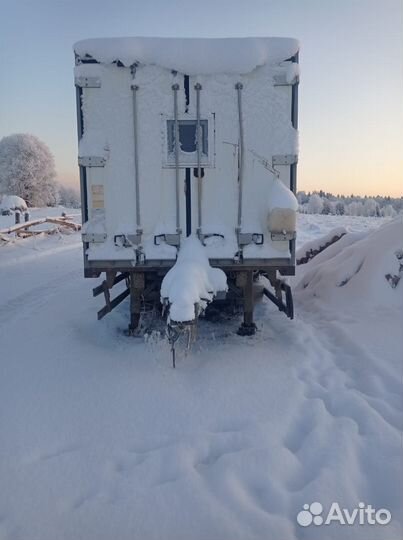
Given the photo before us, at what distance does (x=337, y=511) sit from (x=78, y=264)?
1205 cm

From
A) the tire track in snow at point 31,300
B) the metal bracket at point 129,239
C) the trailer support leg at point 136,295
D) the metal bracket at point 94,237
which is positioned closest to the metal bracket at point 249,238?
the metal bracket at point 129,239

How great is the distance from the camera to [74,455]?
3.39 m

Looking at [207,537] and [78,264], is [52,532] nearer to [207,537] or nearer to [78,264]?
[207,537]

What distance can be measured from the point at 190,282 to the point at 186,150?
78.3 inches

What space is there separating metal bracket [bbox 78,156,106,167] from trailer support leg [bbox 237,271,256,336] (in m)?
2.55

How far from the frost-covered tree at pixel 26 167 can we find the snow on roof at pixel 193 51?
146 feet

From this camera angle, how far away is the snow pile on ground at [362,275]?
7.24m

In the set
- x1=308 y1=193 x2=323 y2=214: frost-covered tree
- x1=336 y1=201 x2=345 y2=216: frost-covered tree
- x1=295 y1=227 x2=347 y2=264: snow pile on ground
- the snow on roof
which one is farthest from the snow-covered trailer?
x1=336 y1=201 x2=345 y2=216: frost-covered tree

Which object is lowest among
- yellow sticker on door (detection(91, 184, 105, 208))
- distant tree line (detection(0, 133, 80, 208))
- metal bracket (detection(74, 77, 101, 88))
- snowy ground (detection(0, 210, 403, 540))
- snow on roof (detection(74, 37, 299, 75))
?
snowy ground (detection(0, 210, 403, 540))

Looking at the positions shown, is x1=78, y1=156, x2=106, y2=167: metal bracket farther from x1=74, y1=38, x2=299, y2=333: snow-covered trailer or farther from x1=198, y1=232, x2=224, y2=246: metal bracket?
x1=198, y1=232, x2=224, y2=246: metal bracket

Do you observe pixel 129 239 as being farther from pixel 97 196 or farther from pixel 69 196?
pixel 69 196

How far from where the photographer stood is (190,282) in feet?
15.7

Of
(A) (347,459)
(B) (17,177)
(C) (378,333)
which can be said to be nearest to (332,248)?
(C) (378,333)

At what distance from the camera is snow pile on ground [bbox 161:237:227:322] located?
4.63 meters
